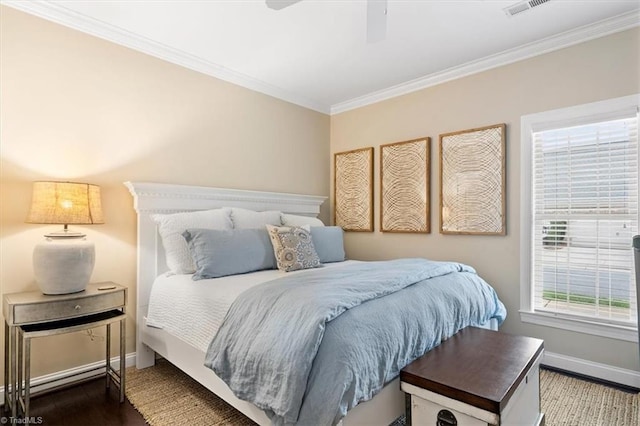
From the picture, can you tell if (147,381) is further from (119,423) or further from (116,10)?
(116,10)

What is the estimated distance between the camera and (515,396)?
154cm

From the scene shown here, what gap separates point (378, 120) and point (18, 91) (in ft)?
10.1

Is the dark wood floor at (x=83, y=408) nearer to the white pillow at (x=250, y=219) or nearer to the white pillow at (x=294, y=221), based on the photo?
the white pillow at (x=250, y=219)

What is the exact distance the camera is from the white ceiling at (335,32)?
2.34 m

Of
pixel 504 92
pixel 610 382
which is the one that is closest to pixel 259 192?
pixel 504 92

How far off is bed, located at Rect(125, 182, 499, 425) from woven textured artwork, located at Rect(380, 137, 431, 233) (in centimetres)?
103

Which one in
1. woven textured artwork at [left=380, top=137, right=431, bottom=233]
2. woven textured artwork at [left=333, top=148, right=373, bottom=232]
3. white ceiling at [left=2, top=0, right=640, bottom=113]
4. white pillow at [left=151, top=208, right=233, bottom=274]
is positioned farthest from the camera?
woven textured artwork at [left=333, top=148, right=373, bottom=232]

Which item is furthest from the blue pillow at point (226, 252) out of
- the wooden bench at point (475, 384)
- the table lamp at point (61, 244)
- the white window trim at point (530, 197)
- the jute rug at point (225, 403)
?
the white window trim at point (530, 197)

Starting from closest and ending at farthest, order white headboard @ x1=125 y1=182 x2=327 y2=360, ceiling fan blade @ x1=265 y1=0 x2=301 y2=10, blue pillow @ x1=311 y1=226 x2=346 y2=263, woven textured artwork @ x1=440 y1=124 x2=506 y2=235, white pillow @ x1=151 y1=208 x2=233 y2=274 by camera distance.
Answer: ceiling fan blade @ x1=265 y1=0 x2=301 y2=10 → white pillow @ x1=151 y1=208 x2=233 y2=274 → white headboard @ x1=125 y1=182 x2=327 y2=360 → woven textured artwork @ x1=440 y1=124 x2=506 y2=235 → blue pillow @ x1=311 y1=226 x2=346 y2=263

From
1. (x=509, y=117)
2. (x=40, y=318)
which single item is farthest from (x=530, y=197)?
(x=40, y=318)

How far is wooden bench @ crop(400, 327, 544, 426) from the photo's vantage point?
1.41m

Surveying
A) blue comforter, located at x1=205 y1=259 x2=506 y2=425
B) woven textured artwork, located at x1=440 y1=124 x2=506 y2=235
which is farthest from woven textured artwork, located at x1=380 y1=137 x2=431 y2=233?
blue comforter, located at x1=205 y1=259 x2=506 y2=425

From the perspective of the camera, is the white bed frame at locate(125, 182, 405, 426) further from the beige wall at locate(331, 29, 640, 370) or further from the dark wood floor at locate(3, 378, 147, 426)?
the beige wall at locate(331, 29, 640, 370)

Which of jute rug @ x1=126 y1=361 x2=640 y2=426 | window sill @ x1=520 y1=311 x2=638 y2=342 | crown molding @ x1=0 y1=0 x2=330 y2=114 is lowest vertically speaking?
jute rug @ x1=126 y1=361 x2=640 y2=426
